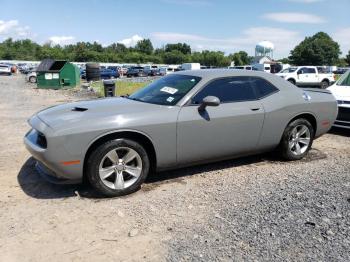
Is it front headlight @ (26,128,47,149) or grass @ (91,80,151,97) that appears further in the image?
grass @ (91,80,151,97)

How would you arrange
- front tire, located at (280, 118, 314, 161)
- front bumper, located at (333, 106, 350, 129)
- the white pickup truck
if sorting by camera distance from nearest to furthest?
front tire, located at (280, 118, 314, 161) < front bumper, located at (333, 106, 350, 129) < the white pickup truck

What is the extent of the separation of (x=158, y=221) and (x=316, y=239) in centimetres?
155

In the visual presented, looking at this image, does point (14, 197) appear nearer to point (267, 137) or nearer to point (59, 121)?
point (59, 121)

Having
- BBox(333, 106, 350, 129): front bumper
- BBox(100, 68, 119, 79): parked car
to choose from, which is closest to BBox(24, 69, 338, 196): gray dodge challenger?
BBox(333, 106, 350, 129): front bumper

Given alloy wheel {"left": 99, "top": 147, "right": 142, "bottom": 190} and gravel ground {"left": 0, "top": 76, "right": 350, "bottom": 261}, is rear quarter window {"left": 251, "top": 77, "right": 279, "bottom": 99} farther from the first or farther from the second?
alloy wheel {"left": 99, "top": 147, "right": 142, "bottom": 190}

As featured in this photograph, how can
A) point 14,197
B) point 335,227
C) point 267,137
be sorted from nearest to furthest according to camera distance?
point 335,227 → point 14,197 → point 267,137

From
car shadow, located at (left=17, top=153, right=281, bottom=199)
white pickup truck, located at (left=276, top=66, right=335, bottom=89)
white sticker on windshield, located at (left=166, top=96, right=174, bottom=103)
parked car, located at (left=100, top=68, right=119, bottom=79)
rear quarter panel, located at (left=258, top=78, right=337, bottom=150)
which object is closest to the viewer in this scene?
car shadow, located at (left=17, top=153, right=281, bottom=199)

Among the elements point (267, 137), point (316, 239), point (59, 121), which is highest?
point (59, 121)

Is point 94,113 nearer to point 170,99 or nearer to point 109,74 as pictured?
point 170,99

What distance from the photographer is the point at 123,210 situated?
4.24 metres

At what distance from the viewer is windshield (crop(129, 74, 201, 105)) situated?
16.9 feet

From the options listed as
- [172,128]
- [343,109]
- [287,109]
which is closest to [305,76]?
[343,109]

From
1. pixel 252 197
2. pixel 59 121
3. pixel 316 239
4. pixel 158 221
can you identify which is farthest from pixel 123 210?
pixel 316 239

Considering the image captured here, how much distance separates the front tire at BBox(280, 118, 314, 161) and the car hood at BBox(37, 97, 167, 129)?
220 centimetres
